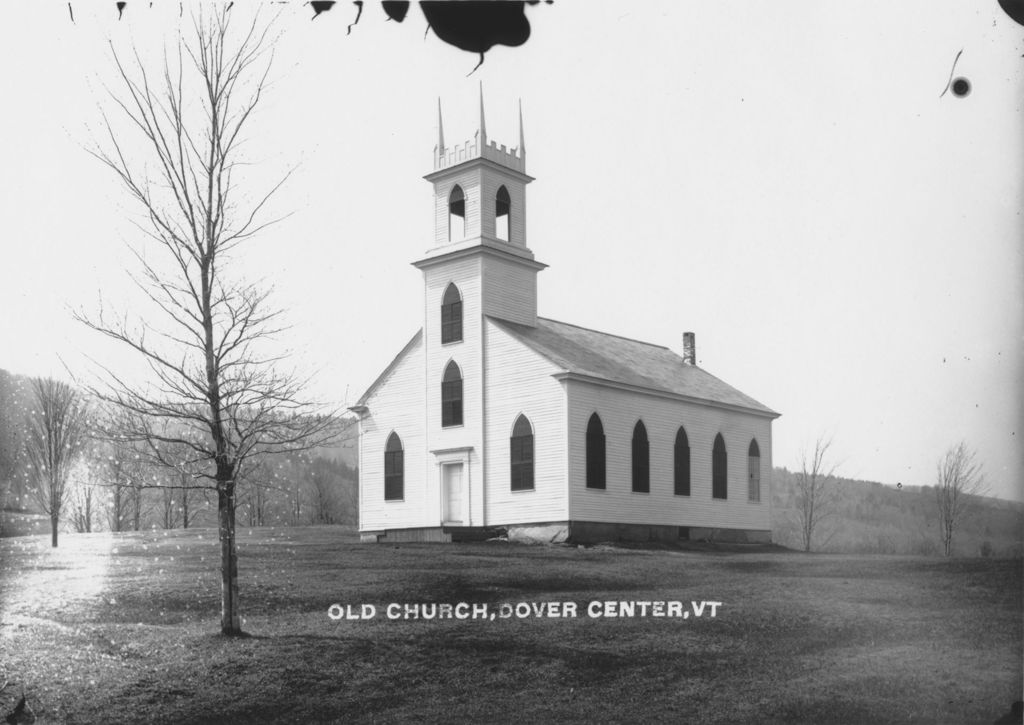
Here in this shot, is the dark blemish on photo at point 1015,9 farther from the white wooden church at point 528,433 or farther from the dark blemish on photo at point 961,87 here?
the white wooden church at point 528,433

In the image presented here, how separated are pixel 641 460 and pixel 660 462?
1.48 ft

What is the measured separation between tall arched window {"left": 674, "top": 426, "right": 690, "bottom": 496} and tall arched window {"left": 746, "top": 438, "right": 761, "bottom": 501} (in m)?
1.21

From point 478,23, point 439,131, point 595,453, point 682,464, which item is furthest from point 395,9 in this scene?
point 682,464

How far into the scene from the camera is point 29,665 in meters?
12.6

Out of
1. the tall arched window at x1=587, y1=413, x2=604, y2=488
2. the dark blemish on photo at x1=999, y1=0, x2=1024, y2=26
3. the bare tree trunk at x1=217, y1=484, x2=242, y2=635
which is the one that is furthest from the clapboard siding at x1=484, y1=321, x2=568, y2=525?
the dark blemish on photo at x1=999, y1=0, x2=1024, y2=26

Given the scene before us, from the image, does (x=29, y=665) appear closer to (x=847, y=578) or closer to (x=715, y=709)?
(x=715, y=709)

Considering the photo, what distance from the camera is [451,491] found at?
20.0 meters

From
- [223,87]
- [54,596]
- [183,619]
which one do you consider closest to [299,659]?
[183,619]

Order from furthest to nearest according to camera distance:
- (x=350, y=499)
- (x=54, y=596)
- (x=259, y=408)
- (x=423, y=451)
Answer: (x=350, y=499) < (x=423, y=451) < (x=54, y=596) < (x=259, y=408)

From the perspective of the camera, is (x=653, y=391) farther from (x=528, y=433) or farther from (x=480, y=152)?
(x=480, y=152)

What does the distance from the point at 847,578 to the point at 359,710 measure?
21.9 feet

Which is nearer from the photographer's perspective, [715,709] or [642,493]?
[715,709]

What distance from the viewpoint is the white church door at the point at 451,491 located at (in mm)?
19688

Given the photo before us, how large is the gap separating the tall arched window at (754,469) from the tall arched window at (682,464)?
121 centimetres
